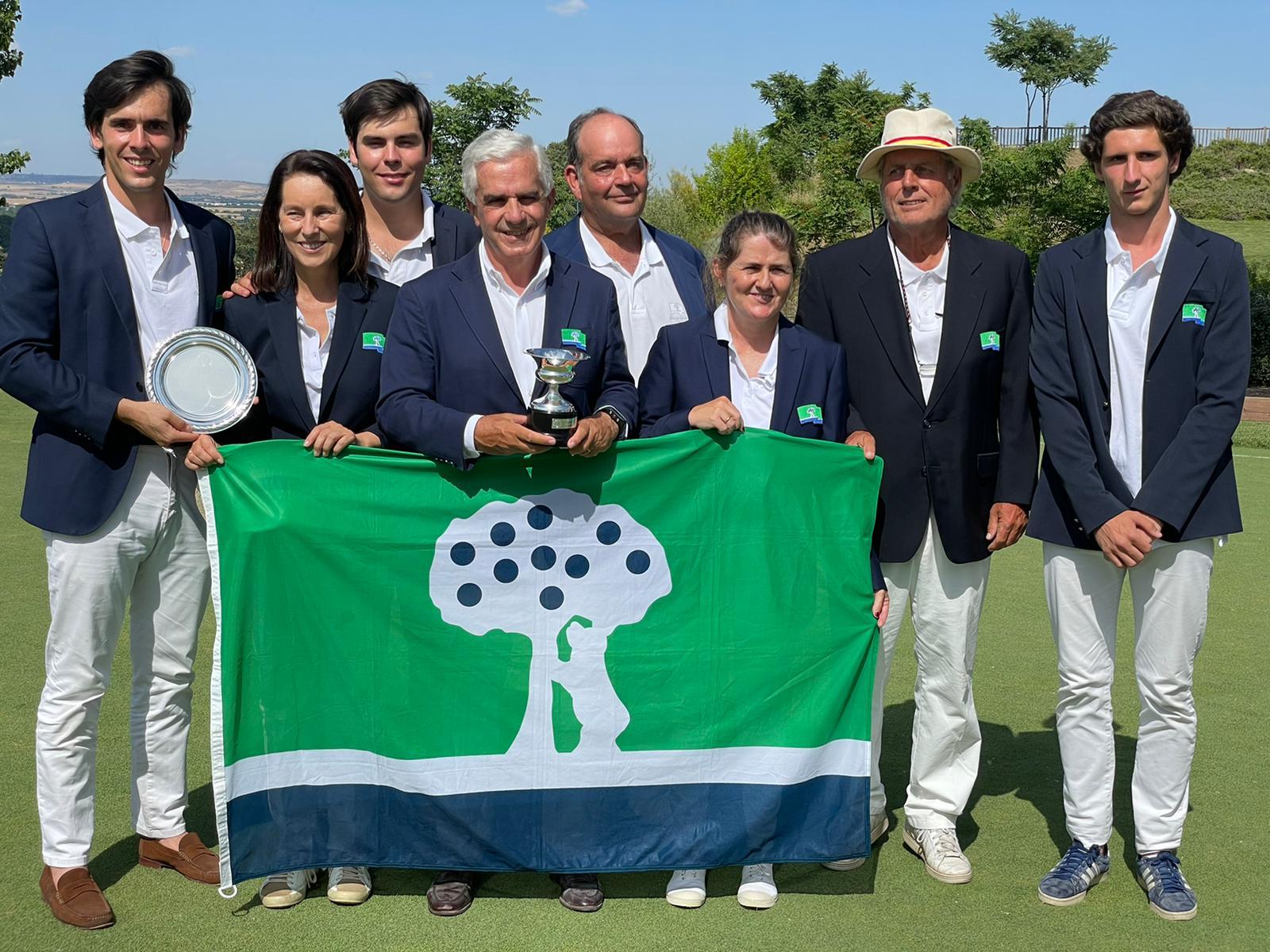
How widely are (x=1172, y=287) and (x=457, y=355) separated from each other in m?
2.20

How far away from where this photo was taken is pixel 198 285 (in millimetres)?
3975

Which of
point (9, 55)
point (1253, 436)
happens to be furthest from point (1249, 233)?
point (9, 55)

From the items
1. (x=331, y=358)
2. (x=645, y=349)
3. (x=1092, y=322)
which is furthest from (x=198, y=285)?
(x=1092, y=322)

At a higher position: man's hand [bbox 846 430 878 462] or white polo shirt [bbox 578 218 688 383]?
white polo shirt [bbox 578 218 688 383]

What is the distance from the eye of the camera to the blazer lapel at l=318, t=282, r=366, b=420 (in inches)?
155

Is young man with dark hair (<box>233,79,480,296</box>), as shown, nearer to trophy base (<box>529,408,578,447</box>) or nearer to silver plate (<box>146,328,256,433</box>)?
silver plate (<box>146,328,256,433</box>)

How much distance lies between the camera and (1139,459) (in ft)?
13.0

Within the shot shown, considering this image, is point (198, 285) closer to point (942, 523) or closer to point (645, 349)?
point (645, 349)

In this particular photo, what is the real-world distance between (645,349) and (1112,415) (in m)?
1.69

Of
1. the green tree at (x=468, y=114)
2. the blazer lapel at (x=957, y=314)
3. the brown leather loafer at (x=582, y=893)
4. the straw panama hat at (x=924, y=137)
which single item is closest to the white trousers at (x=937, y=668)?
the blazer lapel at (x=957, y=314)

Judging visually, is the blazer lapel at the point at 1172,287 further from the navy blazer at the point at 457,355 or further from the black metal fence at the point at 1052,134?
the black metal fence at the point at 1052,134

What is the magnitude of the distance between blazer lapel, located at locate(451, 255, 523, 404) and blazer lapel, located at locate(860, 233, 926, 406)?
1209 millimetres

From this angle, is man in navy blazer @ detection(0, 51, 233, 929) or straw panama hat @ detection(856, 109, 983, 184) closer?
man in navy blazer @ detection(0, 51, 233, 929)

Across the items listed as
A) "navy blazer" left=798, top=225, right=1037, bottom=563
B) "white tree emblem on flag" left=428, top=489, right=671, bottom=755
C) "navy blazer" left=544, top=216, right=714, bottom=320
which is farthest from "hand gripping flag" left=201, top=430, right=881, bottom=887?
"navy blazer" left=544, top=216, right=714, bottom=320
